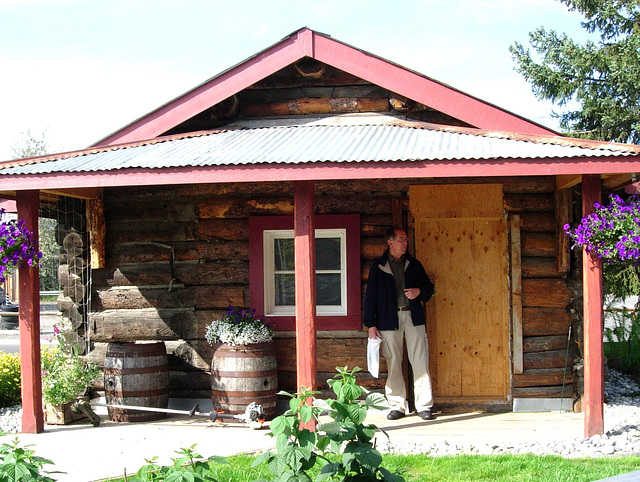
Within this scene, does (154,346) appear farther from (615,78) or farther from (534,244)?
(615,78)

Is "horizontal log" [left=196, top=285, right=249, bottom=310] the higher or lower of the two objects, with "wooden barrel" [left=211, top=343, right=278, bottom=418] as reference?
higher

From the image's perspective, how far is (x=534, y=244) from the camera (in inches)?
337

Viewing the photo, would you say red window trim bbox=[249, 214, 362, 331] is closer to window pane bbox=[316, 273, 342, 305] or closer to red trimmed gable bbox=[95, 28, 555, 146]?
window pane bbox=[316, 273, 342, 305]

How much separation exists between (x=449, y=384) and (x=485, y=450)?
208 cm

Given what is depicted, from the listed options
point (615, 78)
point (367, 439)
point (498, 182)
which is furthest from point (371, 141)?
point (615, 78)

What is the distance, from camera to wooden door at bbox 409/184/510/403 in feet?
28.2

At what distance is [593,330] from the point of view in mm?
6934

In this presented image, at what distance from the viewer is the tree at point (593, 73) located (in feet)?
52.6

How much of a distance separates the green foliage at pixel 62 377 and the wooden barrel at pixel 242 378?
1.57 m

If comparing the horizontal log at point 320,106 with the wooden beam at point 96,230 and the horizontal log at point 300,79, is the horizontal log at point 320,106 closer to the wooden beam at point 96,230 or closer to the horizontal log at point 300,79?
the horizontal log at point 300,79

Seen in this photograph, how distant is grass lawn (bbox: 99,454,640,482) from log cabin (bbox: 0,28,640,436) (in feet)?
6.55

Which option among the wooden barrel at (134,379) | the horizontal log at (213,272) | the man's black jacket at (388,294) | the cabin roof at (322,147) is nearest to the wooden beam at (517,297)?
the man's black jacket at (388,294)

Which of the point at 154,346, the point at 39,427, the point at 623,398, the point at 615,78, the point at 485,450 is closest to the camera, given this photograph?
the point at 485,450

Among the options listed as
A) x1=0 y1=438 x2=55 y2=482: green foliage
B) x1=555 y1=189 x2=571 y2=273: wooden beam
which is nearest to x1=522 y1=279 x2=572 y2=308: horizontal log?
x1=555 y1=189 x2=571 y2=273: wooden beam
